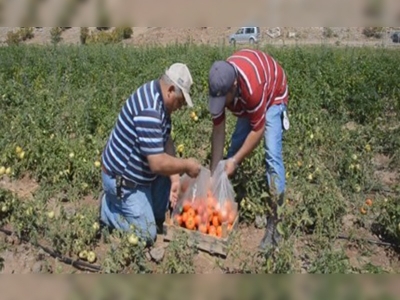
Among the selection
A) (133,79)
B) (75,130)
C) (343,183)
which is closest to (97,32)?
(133,79)

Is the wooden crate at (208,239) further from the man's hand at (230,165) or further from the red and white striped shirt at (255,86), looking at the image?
the red and white striped shirt at (255,86)

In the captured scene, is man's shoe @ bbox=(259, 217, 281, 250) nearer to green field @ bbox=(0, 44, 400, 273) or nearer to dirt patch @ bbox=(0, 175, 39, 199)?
green field @ bbox=(0, 44, 400, 273)

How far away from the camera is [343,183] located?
4.02 meters

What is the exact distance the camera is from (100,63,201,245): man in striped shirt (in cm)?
286

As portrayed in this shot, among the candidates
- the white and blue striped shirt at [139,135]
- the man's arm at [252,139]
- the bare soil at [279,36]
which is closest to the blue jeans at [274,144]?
the man's arm at [252,139]

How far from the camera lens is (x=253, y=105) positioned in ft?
9.76

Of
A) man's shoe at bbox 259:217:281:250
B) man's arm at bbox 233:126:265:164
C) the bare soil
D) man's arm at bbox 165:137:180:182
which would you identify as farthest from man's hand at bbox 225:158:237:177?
the bare soil

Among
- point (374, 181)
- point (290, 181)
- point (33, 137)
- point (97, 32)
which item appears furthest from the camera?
point (97, 32)

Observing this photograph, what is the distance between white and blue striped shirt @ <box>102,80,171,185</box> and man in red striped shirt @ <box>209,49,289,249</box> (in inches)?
13.5

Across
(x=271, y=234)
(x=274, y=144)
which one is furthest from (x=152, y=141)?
(x=271, y=234)

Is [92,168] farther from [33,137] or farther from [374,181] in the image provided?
[374,181]

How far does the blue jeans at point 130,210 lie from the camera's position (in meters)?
3.18

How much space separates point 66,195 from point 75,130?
1170mm

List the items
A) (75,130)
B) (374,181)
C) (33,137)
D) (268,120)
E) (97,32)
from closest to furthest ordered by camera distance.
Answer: (268,120), (374,181), (33,137), (75,130), (97,32)
